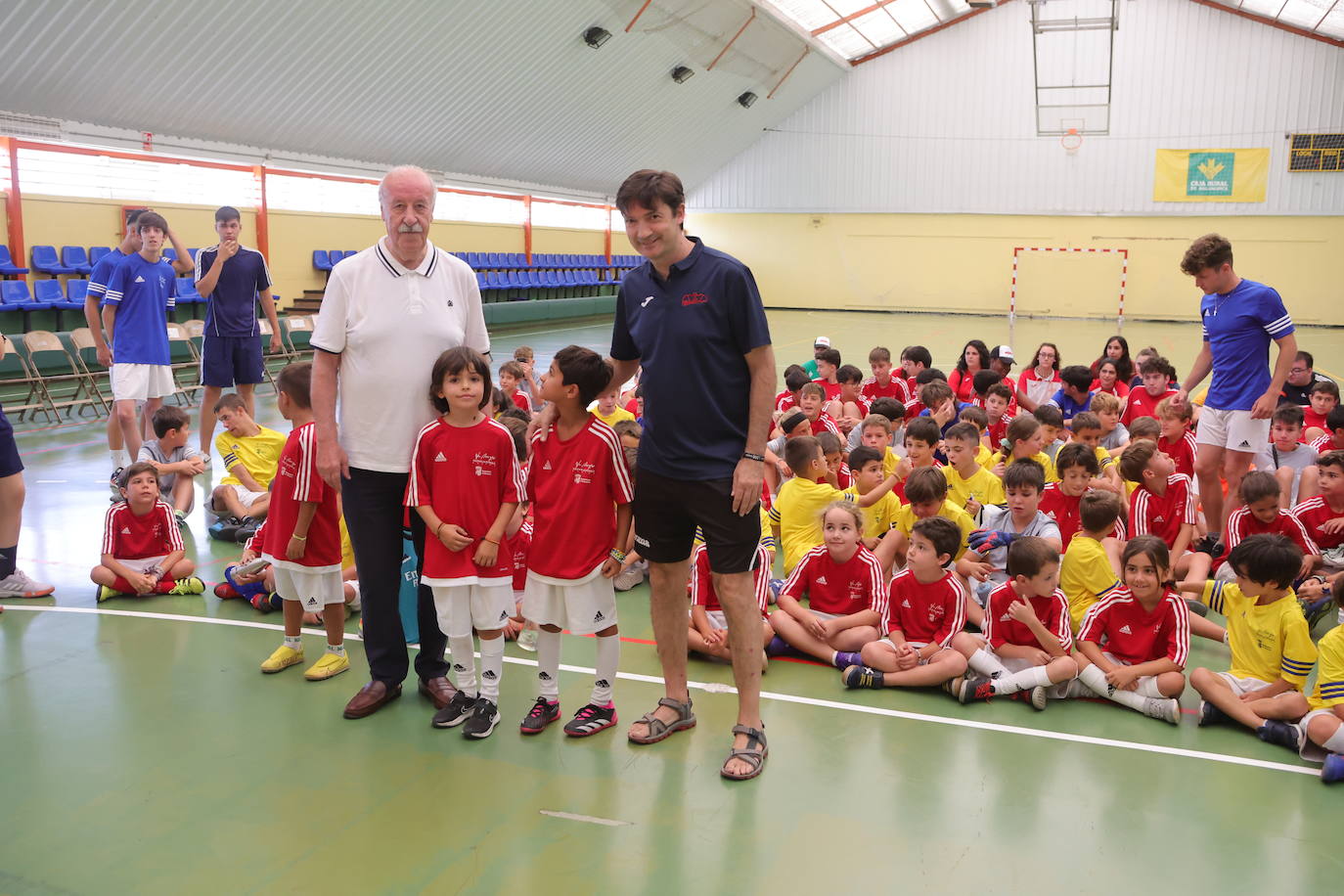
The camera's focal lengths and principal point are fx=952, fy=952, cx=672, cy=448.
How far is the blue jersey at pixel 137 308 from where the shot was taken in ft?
A: 21.5

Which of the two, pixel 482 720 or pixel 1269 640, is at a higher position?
pixel 1269 640

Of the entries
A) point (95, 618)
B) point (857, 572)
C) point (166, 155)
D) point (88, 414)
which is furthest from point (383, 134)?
point (857, 572)

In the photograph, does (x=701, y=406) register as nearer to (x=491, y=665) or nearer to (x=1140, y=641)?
(x=491, y=665)

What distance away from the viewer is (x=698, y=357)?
3.05 metres

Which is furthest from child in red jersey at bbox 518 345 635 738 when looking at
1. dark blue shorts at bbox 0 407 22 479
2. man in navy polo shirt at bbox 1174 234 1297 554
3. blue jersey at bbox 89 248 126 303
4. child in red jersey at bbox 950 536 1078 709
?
blue jersey at bbox 89 248 126 303

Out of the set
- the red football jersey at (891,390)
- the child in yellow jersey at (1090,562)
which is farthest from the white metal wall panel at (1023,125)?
the child in yellow jersey at (1090,562)

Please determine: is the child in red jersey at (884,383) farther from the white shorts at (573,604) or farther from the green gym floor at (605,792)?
the white shorts at (573,604)

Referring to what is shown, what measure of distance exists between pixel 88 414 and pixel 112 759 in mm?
8065

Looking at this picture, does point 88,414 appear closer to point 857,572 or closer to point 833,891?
point 857,572

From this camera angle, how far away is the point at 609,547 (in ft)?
11.2

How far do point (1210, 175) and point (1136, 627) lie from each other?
2383cm

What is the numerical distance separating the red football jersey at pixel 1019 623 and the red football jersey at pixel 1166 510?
1660mm

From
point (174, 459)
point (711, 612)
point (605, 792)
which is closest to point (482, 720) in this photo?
point (605, 792)

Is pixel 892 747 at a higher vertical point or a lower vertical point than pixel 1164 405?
lower
